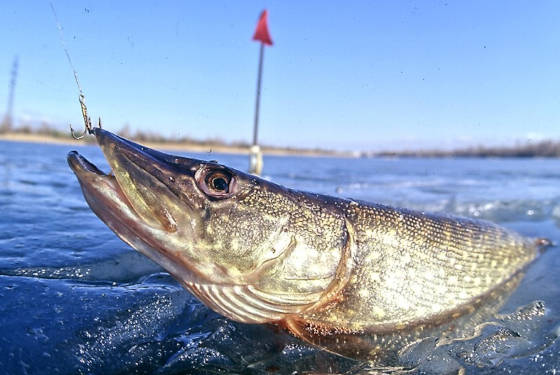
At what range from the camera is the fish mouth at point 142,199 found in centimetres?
175

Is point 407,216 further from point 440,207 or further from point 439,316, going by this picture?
point 440,207

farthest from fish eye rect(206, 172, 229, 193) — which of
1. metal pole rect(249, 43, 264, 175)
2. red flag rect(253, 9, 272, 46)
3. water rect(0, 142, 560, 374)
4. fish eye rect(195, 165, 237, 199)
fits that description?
red flag rect(253, 9, 272, 46)

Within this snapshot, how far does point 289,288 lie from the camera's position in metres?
2.00

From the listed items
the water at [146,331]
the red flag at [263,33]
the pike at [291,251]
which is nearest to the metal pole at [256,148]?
the red flag at [263,33]

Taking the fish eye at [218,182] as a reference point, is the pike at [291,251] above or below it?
below

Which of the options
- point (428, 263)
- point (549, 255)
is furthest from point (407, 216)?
point (549, 255)

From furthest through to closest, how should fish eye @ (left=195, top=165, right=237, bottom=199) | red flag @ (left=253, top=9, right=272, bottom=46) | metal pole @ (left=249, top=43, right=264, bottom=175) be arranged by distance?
red flag @ (left=253, top=9, right=272, bottom=46) < metal pole @ (left=249, top=43, right=264, bottom=175) < fish eye @ (left=195, top=165, right=237, bottom=199)

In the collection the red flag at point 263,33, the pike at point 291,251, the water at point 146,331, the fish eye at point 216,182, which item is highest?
the red flag at point 263,33

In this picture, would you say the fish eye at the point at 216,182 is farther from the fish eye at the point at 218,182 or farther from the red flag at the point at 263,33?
the red flag at the point at 263,33

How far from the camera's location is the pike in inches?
70.7

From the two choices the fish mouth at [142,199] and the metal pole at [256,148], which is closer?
the fish mouth at [142,199]

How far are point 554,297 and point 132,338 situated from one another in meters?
3.12

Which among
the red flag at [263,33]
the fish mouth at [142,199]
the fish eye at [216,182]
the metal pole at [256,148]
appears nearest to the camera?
the fish mouth at [142,199]

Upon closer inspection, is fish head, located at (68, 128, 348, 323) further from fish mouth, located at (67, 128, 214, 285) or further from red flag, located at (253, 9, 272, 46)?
red flag, located at (253, 9, 272, 46)
